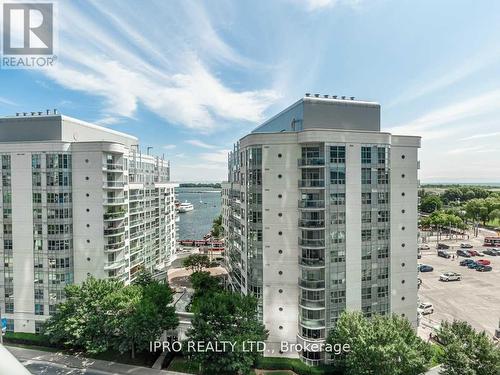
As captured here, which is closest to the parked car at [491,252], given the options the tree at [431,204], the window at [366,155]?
the tree at [431,204]

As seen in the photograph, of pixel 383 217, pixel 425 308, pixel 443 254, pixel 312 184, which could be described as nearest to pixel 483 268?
pixel 443 254

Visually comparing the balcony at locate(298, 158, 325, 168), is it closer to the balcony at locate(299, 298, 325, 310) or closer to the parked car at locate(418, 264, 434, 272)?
the balcony at locate(299, 298, 325, 310)

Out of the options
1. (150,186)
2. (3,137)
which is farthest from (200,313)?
(3,137)

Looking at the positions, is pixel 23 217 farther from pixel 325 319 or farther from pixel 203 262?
pixel 325 319

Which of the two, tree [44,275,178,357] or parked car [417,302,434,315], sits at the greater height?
tree [44,275,178,357]

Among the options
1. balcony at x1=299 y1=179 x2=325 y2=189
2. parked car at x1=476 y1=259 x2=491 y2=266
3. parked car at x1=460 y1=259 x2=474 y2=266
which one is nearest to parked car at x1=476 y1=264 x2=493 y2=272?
parked car at x1=476 y1=259 x2=491 y2=266
